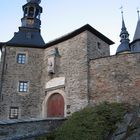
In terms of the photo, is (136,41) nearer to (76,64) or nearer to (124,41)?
(124,41)

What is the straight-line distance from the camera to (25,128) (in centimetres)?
1211

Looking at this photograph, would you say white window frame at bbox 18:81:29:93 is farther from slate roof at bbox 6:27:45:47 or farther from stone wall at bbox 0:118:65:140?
stone wall at bbox 0:118:65:140

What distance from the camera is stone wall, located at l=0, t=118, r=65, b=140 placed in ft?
37.5

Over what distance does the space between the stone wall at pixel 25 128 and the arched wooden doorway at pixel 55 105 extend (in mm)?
3952

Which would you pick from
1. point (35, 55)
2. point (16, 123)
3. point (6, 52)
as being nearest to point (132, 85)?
point (16, 123)

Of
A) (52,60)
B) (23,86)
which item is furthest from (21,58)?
(52,60)

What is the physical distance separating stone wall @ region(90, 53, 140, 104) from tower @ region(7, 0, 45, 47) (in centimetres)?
603

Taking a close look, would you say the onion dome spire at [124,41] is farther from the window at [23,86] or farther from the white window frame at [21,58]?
the window at [23,86]

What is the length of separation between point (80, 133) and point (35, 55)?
9390 millimetres

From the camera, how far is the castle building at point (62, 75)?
15.5 m

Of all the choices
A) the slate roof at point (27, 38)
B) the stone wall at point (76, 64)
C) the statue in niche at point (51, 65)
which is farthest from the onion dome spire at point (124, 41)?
the statue in niche at point (51, 65)

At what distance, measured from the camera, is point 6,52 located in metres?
19.7

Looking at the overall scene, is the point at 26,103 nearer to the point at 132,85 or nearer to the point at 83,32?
the point at 83,32

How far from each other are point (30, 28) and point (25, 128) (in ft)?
40.0
